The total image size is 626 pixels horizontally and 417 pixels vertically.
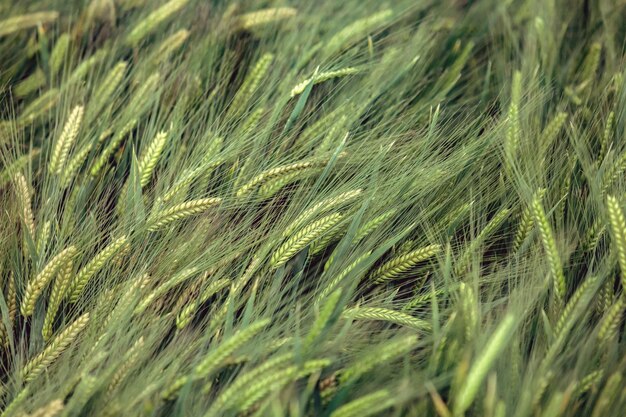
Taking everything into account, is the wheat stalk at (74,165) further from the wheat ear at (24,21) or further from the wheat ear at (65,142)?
the wheat ear at (24,21)

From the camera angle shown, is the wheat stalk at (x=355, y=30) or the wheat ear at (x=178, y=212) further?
the wheat stalk at (x=355, y=30)

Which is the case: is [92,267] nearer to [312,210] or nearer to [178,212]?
[178,212]

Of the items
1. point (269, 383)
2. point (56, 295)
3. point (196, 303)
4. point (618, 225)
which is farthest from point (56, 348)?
point (618, 225)

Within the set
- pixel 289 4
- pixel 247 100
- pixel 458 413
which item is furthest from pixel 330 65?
pixel 458 413

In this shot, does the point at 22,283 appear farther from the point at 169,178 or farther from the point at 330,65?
the point at 330,65

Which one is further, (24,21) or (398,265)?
(24,21)

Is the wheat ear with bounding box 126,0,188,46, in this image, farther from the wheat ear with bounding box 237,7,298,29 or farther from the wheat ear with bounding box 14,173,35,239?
the wheat ear with bounding box 14,173,35,239

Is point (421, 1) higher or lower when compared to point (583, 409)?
higher

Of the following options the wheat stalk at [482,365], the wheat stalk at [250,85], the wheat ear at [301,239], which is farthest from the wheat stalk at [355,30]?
the wheat stalk at [482,365]

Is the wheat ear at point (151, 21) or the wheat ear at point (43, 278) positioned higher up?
the wheat ear at point (151, 21)
